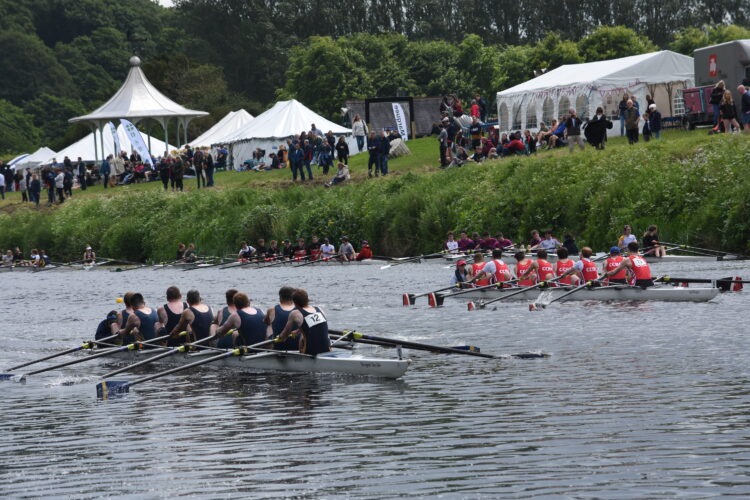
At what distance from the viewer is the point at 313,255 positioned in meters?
43.8

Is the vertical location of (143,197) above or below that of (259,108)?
below

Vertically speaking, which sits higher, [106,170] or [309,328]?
[106,170]

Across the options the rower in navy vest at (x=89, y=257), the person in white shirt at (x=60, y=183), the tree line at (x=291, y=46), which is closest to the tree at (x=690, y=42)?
the tree line at (x=291, y=46)

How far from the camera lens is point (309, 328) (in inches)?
663

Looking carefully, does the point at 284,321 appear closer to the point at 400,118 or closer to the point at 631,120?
the point at 631,120

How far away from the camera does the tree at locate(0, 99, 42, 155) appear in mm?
106812

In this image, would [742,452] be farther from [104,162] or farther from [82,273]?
[104,162]

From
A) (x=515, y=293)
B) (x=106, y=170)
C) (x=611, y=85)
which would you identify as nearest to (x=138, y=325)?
(x=515, y=293)

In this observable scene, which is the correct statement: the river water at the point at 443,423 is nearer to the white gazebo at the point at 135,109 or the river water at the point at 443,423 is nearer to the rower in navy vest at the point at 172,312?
the rower in navy vest at the point at 172,312

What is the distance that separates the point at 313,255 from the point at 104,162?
23.7 meters

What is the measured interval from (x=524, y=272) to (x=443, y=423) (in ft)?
43.9

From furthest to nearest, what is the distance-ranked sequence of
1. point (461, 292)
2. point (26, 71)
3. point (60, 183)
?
1. point (26, 71)
2. point (60, 183)
3. point (461, 292)

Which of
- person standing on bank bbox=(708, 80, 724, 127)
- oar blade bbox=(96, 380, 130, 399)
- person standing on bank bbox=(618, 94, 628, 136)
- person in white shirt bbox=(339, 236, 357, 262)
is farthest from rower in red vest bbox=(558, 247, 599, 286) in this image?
person in white shirt bbox=(339, 236, 357, 262)

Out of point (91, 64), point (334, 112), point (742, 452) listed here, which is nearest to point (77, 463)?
point (742, 452)
